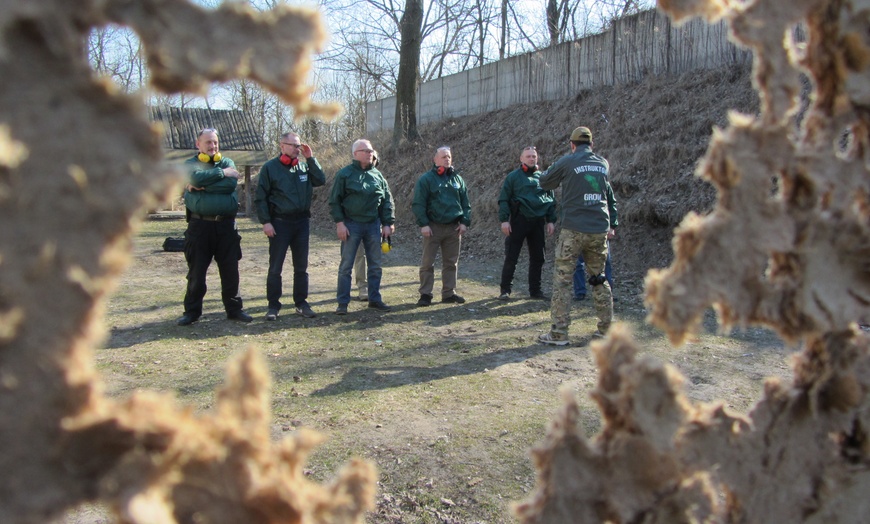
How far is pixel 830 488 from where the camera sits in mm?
1311

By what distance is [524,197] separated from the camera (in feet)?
29.2

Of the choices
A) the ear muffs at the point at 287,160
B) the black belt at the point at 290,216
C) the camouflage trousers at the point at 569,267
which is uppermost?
the ear muffs at the point at 287,160

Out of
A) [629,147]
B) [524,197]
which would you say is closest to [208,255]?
[524,197]

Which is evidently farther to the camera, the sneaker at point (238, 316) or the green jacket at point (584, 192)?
the sneaker at point (238, 316)

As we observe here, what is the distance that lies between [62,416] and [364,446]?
3.47 metres

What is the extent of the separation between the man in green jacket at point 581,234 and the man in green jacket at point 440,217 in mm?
2292

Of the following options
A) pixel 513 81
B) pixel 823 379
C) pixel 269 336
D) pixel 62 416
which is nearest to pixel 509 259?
pixel 269 336

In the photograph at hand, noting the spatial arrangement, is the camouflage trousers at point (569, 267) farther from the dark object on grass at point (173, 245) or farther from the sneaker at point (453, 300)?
the dark object on grass at point (173, 245)

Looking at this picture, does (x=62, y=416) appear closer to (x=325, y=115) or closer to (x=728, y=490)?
(x=325, y=115)

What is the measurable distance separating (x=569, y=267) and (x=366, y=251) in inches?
113

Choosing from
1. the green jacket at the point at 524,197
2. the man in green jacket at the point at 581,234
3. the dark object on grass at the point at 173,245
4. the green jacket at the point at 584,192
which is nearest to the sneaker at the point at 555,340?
the man in green jacket at the point at 581,234

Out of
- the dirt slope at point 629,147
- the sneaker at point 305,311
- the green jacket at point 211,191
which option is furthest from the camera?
the dirt slope at point 629,147

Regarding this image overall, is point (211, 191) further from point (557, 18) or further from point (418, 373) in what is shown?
point (557, 18)

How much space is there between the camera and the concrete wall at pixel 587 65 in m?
13.8
